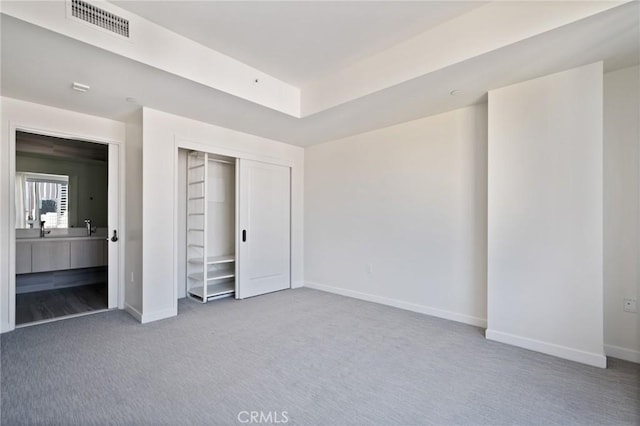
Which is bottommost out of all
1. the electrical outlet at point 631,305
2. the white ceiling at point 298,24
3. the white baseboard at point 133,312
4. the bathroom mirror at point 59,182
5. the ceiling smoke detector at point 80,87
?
the white baseboard at point 133,312

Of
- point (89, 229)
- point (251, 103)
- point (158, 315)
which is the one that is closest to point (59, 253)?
point (89, 229)

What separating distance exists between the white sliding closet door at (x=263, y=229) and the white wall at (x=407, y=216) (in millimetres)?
510

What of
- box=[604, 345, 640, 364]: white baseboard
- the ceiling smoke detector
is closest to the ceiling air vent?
the ceiling smoke detector

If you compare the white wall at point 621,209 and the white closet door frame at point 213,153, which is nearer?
the white wall at point 621,209

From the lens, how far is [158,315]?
11.7ft

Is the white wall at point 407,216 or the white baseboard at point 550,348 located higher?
the white wall at point 407,216

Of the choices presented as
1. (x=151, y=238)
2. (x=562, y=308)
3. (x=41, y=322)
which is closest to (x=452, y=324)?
(x=562, y=308)

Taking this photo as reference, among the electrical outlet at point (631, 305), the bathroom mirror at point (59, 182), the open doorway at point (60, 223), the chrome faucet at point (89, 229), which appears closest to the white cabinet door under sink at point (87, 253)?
the open doorway at point (60, 223)

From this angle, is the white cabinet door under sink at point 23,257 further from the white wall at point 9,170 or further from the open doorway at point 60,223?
the white wall at point 9,170

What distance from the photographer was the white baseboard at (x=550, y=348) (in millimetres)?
2475

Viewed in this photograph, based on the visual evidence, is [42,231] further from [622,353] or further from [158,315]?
[622,353]

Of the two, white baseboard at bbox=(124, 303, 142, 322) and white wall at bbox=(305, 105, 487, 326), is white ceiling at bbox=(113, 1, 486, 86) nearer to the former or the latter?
white wall at bbox=(305, 105, 487, 326)

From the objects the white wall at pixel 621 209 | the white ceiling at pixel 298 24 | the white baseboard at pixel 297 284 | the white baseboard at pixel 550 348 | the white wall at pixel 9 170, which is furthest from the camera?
the white baseboard at pixel 297 284

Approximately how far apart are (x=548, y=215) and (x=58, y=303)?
20.3 feet
